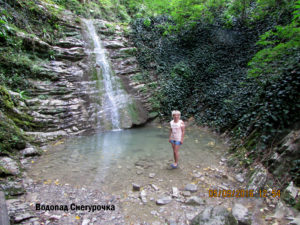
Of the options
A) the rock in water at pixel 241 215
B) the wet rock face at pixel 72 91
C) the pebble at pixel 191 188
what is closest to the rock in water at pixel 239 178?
the pebble at pixel 191 188

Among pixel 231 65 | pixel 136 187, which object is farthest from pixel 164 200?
pixel 231 65

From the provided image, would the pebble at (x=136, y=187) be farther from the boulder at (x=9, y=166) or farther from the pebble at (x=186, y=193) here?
the boulder at (x=9, y=166)

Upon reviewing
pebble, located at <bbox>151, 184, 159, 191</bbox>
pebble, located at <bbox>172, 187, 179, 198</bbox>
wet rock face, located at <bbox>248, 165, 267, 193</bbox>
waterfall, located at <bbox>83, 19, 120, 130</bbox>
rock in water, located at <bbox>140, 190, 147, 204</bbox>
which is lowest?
rock in water, located at <bbox>140, 190, 147, 204</bbox>

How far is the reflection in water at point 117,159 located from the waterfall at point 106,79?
70.7 inches

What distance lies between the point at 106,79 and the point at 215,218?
9.31m

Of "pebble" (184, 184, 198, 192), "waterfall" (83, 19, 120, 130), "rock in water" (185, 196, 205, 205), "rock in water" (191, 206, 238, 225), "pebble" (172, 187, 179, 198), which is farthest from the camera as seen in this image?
"waterfall" (83, 19, 120, 130)

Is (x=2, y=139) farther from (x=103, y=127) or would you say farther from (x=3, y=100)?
(x=103, y=127)

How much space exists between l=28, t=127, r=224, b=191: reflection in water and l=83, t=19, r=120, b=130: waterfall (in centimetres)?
180

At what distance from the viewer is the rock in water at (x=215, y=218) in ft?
7.23

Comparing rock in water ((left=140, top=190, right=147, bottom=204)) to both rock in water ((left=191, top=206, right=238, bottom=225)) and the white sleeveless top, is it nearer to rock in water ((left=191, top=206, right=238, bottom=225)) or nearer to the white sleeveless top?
rock in water ((left=191, top=206, right=238, bottom=225))

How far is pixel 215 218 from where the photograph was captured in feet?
7.33

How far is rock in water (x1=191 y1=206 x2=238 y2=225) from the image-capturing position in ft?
7.23

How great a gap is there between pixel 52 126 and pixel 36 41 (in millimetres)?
4593

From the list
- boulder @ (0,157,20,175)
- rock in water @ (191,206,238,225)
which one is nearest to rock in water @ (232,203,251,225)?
rock in water @ (191,206,238,225)
